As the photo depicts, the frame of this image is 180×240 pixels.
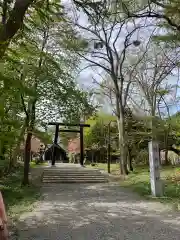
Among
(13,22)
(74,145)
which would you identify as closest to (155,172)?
(13,22)

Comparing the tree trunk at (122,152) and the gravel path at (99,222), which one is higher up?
the tree trunk at (122,152)

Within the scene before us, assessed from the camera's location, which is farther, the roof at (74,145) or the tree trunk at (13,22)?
the roof at (74,145)

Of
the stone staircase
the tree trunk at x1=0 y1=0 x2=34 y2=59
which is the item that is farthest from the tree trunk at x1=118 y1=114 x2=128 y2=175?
the tree trunk at x1=0 y1=0 x2=34 y2=59

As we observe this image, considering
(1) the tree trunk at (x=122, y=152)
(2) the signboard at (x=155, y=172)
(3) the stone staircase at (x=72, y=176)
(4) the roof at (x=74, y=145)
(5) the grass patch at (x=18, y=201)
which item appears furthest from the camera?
(4) the roof at (x=74, y=145)

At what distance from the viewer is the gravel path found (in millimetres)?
5969

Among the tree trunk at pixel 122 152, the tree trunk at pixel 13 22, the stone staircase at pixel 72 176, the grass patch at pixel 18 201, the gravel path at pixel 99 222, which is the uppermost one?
the tree trunk at pixel 13 22

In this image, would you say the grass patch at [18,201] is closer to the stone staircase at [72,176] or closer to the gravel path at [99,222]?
the gravel path at [99,222]

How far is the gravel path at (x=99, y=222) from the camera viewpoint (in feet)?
19.6

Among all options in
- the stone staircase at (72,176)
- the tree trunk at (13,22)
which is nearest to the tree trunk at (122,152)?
the stone staircase at (72,176)

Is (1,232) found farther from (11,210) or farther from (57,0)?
(11,210)

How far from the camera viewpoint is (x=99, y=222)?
23.4 feet

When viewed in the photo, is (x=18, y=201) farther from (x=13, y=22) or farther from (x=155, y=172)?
(x=13, y=22)

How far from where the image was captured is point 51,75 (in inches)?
533

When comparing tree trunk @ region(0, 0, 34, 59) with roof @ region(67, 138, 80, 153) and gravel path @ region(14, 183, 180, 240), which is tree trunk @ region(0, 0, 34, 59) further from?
roof @ region(67, 138, 80, 153)
